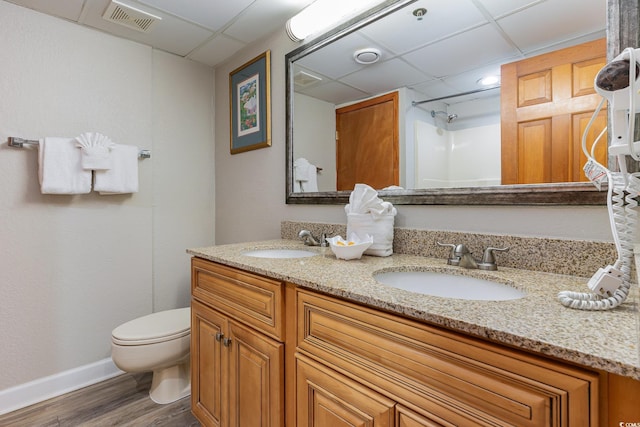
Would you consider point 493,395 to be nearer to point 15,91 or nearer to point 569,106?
point 569,106

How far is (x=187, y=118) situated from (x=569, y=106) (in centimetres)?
224

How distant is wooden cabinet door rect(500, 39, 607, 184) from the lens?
901mm

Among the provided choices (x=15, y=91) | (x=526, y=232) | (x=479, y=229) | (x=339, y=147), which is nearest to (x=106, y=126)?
(x=15, y=91)

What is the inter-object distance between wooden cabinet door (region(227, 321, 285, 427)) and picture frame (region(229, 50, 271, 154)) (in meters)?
1.23

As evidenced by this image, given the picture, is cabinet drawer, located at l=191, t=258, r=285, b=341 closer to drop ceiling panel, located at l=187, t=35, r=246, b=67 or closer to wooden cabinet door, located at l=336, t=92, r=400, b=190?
wooden cabinet door, located at l=336, t=92, r=400, b=190

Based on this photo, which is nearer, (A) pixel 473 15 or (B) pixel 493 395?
(B) pixel 493 395

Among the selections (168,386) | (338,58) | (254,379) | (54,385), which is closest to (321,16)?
(338,58)

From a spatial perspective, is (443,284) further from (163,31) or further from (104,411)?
(163,31)

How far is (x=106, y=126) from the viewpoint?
1.93 metres

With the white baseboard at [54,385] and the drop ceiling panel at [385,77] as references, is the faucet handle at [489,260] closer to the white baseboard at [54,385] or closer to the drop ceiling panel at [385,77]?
the drop ceiling panel at [385,77]

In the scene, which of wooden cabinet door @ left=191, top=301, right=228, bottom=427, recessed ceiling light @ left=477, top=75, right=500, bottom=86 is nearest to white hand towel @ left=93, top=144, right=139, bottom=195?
wooden cabinet door @ left=191, top=301, right=228, bottom=427

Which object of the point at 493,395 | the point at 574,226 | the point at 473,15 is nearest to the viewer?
the point at 493,395

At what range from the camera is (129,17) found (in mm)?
1721

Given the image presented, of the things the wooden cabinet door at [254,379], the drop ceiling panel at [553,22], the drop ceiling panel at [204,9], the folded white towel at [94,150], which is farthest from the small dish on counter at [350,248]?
the folded white towel at [94,150]
